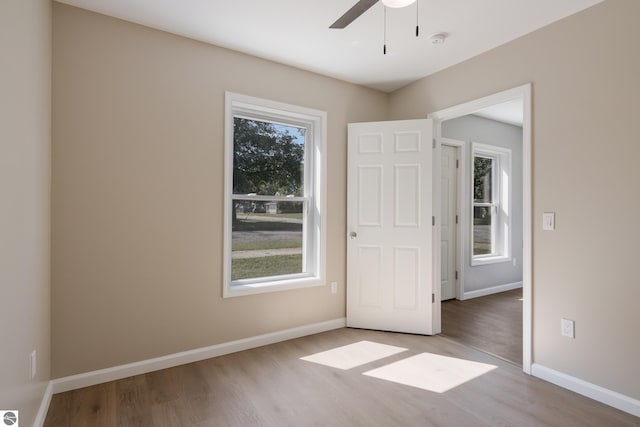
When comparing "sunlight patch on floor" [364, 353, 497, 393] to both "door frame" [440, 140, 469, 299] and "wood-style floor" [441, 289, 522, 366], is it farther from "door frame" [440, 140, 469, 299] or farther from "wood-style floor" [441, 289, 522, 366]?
"door frame" [440, 140, 469, 299]

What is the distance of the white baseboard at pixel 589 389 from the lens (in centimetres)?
205

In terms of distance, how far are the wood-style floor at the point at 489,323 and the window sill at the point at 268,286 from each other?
1.46m

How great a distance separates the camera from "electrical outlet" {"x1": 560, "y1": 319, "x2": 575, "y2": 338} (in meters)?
2.34

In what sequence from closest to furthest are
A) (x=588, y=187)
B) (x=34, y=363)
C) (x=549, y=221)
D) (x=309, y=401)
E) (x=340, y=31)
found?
1. (x=34, y=363)
2. (x=309, y=401)
3. (x=588, y=187)
4. (x=549, y=221)
5. (x=340, y=31)

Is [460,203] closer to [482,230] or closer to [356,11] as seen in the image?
[482,230]

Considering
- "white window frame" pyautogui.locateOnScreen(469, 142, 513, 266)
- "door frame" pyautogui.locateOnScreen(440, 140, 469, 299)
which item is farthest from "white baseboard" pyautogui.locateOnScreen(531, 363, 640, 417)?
"white window frame" pyautogui.locateOnScreen(469, 142, 513, 266)

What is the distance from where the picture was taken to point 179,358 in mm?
2689

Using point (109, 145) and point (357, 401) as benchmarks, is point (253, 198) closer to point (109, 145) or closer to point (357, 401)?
point (109, 145)

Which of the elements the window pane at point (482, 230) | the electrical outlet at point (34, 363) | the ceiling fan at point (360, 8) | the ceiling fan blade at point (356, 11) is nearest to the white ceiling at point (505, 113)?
the window pane at point (482, 230)

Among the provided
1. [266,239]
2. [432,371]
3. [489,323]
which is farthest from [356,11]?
[489,323]

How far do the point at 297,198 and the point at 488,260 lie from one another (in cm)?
332

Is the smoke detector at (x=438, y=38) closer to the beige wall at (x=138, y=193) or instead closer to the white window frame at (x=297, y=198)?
the white window frame at (x=297, y=198)

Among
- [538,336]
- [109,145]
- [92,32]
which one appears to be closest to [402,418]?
[538,336]

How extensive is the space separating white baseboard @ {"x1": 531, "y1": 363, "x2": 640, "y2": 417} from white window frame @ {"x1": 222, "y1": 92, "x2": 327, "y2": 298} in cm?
197
